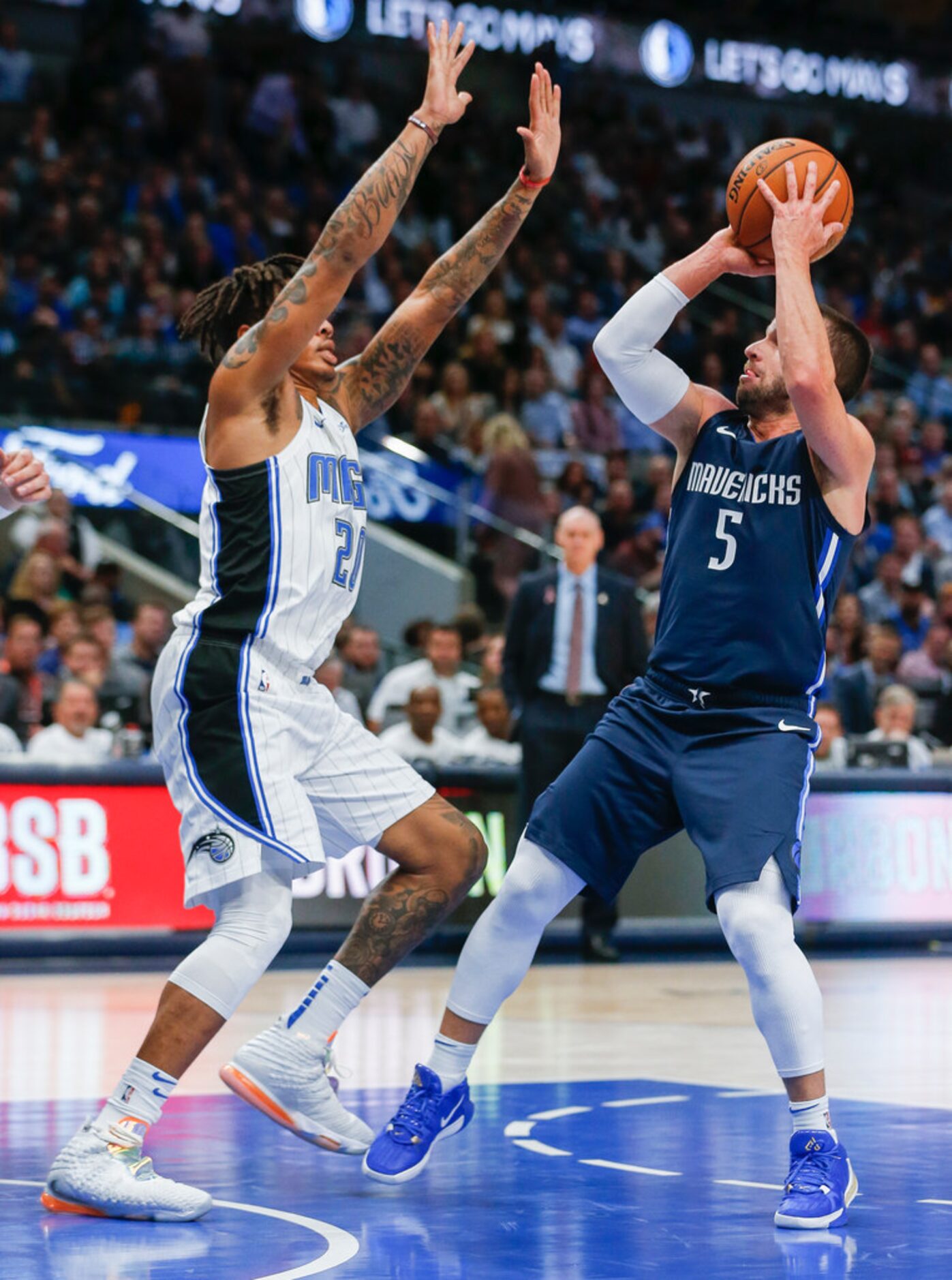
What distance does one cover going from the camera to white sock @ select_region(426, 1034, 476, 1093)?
16.9ft

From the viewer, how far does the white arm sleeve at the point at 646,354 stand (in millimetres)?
5117

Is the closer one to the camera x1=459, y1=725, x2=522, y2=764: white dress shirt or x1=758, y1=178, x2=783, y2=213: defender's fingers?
x1=758, y1=178, x2=783, y2=213: defender's fingers

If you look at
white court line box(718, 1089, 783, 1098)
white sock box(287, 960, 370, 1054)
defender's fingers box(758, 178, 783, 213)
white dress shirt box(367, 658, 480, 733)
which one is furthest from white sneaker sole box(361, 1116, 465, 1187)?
white dress shirt box(367, 658, 480, 733)

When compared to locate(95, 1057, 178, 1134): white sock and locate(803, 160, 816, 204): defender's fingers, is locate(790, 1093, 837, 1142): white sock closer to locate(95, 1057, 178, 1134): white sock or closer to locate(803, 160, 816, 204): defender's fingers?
locate(95, 1057, 178, 1134): white sock

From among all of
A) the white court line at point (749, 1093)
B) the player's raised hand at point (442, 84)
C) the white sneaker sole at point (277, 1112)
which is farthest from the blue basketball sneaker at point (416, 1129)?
the player's raised hand at point (442, 84)

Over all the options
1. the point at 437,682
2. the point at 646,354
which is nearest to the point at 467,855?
the point at 646,354

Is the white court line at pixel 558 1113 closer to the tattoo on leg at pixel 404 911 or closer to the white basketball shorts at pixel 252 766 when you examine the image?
the tattoo on leg at pixel 404 911

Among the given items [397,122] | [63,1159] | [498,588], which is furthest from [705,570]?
[397,122]

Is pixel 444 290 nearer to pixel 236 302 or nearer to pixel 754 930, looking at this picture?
pixel 236 302

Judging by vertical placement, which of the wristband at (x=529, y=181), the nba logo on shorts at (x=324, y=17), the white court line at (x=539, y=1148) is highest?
the nba logo on shorts at (x=324, y=17)

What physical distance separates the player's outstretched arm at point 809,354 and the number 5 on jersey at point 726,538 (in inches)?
10.3

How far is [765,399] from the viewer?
5.15 metres

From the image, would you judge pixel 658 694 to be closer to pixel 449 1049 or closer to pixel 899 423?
pixel 449 1049

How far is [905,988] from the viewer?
404 inches
